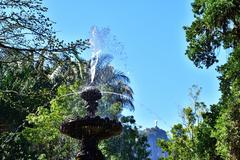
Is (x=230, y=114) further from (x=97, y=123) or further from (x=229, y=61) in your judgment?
(x=97, y=123)

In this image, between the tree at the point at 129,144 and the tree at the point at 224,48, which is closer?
the tree at the point at 224,48

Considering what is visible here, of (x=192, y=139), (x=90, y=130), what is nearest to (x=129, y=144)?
(x=192, y=139)

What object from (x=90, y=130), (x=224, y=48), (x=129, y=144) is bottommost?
(x=90, y=130)

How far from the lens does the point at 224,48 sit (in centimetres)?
1378

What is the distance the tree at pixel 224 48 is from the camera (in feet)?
41.4

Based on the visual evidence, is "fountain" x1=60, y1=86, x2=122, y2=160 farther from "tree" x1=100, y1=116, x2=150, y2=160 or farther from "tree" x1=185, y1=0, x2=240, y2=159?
"tree" x1=100, y1=116, x2=150, y2=160

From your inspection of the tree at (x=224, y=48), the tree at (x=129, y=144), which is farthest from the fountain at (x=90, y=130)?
the tree at (x=129, y=144)

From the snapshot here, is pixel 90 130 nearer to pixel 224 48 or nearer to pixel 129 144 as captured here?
pixel 224 48

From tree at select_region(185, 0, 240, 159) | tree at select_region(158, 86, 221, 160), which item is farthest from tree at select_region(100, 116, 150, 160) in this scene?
tree at select_region(185, 0, 240, 159)

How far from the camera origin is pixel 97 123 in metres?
11.7

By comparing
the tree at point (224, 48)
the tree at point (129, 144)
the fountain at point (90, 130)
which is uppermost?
the tree at point (129, 144)

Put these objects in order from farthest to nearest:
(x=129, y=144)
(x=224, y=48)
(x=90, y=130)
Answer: (x=129, y=144) → (x=224, y=48) → (x=90, y=130)

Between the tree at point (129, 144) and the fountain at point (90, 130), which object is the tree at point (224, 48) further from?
the tree at point (129, 144)

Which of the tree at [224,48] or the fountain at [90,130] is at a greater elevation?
the tree at [224,48]
